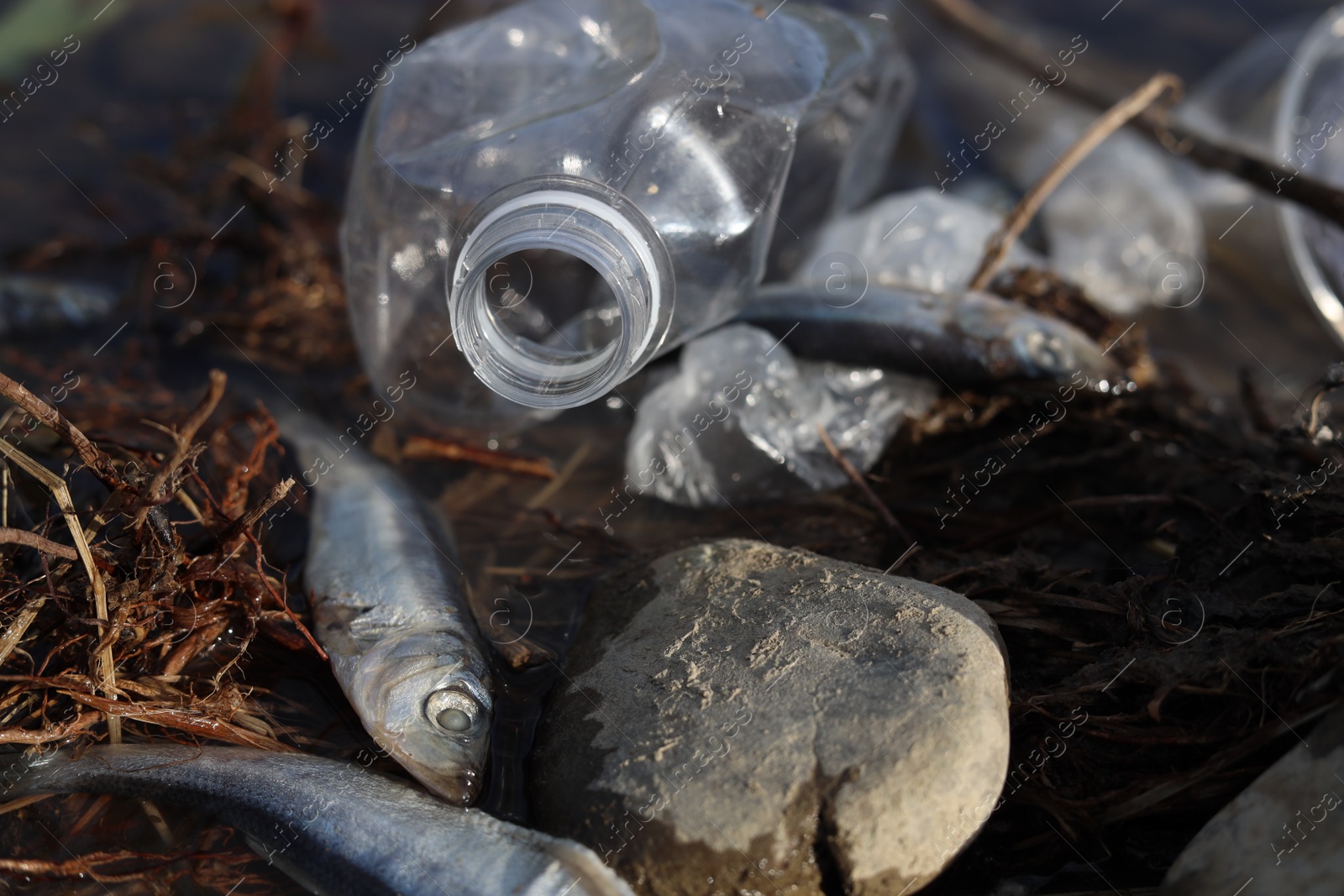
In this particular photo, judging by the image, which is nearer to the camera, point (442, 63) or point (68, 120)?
point (442, 63)

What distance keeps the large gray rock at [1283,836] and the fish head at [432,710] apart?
1628mm

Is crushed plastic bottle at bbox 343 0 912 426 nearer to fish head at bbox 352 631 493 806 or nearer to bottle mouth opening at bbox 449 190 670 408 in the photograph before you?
bottle mouth opening at bbox 449 190 670 408

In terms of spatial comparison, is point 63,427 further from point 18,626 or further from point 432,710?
point 432,710

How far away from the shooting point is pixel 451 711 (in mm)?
2217

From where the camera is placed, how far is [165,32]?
203 inches

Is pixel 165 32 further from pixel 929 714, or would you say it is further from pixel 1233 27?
pixel 1233 27

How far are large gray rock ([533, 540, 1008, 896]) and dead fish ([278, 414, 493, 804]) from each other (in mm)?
225

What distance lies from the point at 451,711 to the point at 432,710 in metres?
0.05

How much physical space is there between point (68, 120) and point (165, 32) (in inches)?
35.2

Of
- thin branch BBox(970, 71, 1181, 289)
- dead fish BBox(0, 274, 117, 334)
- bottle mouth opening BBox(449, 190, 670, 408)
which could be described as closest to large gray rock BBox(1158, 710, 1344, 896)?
bottle mouth opening BBox(449, 190, 670, 408)

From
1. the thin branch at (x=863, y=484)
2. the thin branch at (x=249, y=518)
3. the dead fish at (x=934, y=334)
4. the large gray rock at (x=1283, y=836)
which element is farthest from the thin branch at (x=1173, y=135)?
the thin branch at (x=249, y=518)

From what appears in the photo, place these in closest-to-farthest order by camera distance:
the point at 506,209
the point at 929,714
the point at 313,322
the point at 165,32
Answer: the point at 929,714
the point at 506,209
the point at 313,322
the point at 165,32

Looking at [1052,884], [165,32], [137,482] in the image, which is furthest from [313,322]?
[1052,884]

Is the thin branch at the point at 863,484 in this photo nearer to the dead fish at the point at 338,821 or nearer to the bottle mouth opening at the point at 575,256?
the bottle mouth opening at the point at 575,256
